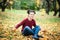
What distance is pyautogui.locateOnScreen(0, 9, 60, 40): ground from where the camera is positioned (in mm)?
3734

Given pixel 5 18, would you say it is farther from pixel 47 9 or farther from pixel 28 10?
pixel 47 9

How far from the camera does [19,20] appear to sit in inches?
152

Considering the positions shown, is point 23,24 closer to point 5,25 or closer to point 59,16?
point 5,25

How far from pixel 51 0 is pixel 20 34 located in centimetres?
84

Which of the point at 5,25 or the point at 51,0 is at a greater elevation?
the point at 51,0

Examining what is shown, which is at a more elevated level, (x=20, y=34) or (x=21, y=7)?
(x=21, y=7)

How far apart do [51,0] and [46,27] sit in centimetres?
50

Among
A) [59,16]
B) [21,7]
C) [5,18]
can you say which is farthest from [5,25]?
[59,16]

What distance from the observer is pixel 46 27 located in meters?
3.97

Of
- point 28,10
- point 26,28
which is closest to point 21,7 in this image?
point 28,10

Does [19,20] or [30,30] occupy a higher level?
[19,20]

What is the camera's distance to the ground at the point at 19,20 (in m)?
3.73

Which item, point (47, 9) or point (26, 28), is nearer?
point (26, 28)

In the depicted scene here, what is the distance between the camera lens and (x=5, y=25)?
379cm
